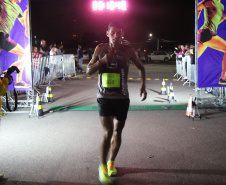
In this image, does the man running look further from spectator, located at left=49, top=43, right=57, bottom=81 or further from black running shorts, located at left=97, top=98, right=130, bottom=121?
spectator, located at left=49, top=43, right=57, bottom=81

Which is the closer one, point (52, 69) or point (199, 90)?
point (199, 90)

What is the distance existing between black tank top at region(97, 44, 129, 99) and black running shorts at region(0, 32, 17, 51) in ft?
17.9

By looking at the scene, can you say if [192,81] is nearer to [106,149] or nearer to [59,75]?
[59,75]

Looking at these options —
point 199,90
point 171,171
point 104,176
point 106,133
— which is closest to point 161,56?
point 199,90

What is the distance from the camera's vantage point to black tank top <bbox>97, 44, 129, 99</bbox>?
4.12m

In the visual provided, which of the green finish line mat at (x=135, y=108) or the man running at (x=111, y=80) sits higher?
the man running at (x=111, y=80)

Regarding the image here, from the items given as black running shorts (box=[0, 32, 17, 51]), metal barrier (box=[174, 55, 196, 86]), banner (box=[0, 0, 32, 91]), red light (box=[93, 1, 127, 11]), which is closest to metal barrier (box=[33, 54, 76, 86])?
banner (box=[0, 0, 32, 91])

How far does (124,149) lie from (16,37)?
5.21m

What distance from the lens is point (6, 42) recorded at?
28.6ft

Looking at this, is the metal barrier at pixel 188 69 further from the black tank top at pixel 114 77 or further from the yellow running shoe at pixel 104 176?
the yellow running shoe at pixel 104 176

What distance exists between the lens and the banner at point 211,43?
27.3 feet

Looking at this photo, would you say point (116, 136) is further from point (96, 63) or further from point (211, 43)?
point (211, 43)

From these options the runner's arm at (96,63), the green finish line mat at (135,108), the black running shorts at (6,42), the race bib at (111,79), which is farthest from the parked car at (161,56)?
the race bib at (111,79)

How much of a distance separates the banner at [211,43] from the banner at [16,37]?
16.6 feet
